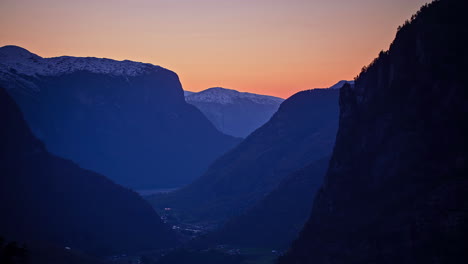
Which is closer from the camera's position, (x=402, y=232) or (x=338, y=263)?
(x=402, y=232)

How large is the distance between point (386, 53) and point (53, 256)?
99896 millimetres

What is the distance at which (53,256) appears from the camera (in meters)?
167

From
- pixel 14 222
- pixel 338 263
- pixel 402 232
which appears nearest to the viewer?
pixel 402 232

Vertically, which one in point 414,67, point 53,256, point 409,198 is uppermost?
point 414,67

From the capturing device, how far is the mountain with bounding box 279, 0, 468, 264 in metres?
114

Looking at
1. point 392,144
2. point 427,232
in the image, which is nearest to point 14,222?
point 392,144

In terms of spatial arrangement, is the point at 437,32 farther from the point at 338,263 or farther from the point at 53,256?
the point at 53,256

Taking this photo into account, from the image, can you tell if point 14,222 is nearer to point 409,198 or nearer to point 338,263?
point 338,263

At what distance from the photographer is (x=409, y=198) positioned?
4946 inches

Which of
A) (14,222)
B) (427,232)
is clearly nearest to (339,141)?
(427,232)

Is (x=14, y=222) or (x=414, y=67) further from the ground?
(x=414, y=67)

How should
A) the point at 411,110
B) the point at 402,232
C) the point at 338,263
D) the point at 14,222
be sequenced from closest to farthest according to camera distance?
the point at 402,232
the point at 338,263
the point at 411,110
the point at 14,222

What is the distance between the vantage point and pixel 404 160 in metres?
134

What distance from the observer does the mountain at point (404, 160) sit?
11400 centimetres
